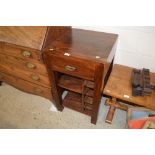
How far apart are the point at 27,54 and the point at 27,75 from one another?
0.35 m

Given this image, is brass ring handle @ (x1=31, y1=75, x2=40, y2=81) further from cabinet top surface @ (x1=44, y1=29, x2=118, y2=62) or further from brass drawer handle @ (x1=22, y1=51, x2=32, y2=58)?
cabinet top surface @ (x1=44, y1=29, x2=118, y2=62)

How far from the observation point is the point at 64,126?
1594 millimetres

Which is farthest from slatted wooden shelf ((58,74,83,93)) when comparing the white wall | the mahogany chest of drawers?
the white wall

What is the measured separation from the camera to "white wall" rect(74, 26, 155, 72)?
1291 millimetres

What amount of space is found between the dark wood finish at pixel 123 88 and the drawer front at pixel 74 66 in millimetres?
377

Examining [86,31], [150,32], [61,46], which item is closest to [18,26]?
[61,46]

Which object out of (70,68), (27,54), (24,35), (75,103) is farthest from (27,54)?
(75,103)

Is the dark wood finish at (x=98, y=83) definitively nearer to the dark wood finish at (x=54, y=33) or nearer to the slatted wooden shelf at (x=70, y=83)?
the slatted wooden shelf at (x=70, y=83)

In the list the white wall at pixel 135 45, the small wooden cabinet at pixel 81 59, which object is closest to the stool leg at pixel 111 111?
the small wooden cabinet at pixel 81 59

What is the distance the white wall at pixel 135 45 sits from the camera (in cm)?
129

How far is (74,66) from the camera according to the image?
1092 mm
